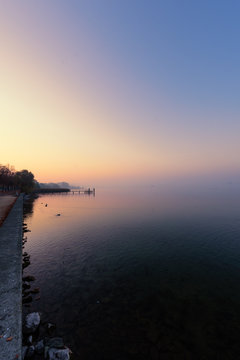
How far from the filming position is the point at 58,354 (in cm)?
818

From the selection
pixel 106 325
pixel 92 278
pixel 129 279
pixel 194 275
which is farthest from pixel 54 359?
pixel 194 275

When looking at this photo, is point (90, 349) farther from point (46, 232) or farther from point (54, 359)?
point (46, 232)

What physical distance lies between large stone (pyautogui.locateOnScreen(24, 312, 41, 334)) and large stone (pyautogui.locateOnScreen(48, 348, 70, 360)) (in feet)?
7.82

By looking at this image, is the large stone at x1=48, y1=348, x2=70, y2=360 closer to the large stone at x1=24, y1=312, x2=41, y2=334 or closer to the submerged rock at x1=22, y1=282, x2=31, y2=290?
the large stone at x1=24, y1=312, x2=41, y2=334

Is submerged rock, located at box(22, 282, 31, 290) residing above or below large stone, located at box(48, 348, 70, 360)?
below

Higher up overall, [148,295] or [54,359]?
[54,359]

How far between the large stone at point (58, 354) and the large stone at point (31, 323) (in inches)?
93.9

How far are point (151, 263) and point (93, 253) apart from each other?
900cm

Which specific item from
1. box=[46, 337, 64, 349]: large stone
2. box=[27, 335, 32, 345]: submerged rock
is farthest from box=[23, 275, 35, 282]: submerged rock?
box=[46, 337, 64, 349]: large stone

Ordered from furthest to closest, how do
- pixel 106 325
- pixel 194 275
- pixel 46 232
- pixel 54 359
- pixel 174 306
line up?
pixel 46 232 → pixel 194 275 → pixel 174 306 → pixel 106 325 → pixel 54 359

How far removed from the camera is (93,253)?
2347 cm

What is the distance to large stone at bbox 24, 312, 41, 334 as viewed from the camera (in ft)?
32.2

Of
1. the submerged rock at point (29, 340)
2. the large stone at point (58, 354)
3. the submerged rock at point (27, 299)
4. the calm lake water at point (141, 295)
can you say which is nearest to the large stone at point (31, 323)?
the submerged rock at point (29, 340)

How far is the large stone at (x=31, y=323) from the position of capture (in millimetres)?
9817
